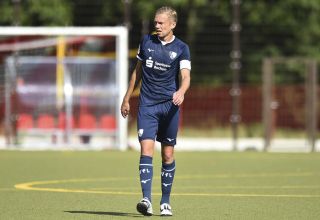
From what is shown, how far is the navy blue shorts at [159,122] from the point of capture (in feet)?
37.1

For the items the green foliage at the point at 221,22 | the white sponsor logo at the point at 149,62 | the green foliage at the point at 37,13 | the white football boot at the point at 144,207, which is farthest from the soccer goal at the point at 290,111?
the white football boot at the point at 144,207

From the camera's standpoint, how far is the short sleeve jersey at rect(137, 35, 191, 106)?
11328mm

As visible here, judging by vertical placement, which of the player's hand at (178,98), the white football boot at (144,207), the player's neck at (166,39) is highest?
the player's neck at (166,39)

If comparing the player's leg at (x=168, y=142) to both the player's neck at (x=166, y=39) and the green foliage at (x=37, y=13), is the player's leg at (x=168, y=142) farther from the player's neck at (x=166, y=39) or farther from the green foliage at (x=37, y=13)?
the green foliage at (x=37, y=13)

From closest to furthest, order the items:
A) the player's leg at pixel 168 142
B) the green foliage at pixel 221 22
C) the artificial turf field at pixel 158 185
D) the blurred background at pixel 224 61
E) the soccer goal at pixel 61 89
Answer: the player's leg at pixel 168 142, the artificial turf field at pixel 158 185, the soccer goal at pixel 61 89, the blurred background at pixel 224 61, the green foliage at pixel 221 22

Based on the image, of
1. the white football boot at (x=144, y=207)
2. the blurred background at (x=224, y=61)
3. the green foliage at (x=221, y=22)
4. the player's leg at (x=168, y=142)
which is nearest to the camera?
the white football boot at (x=144, y=207)

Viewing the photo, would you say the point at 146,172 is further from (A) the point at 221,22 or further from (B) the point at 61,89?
(A) the point at 221,22

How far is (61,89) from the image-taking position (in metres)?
25.5

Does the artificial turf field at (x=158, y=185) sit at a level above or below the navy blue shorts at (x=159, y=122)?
below

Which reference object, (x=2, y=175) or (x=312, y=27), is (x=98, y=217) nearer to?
(x=2, y=175)

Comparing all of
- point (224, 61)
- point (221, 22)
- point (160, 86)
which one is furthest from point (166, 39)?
point (221, 22)

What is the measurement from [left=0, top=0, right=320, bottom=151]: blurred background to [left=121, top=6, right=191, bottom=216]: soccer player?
522 inches

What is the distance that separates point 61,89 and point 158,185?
1017 centimetres

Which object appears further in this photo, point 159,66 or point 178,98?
point 159,66
